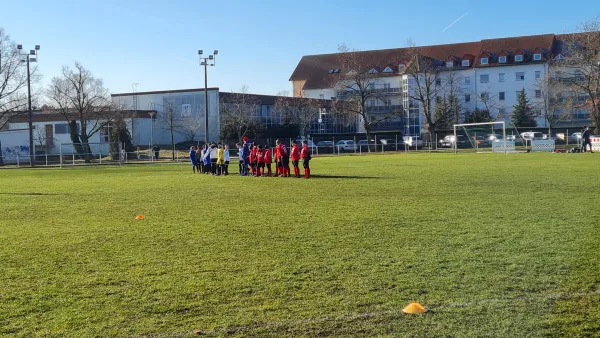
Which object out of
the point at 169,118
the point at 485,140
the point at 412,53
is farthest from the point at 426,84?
the point at 169,118

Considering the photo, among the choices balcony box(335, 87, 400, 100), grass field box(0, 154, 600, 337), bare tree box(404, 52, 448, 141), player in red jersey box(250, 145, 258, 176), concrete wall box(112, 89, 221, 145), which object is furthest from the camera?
bare tree box(404, 52, 448, 141)

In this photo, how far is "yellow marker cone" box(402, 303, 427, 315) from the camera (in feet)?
19.8

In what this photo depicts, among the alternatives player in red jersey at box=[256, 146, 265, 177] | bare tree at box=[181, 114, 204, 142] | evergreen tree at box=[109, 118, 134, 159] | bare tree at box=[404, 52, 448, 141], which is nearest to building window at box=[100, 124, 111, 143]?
evergreen tree at box=[109, 118, 134, 159]

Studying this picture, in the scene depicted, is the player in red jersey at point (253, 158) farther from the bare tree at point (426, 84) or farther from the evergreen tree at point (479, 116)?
the evergreen tree at point (479, 116)

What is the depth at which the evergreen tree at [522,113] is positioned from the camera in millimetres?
79438

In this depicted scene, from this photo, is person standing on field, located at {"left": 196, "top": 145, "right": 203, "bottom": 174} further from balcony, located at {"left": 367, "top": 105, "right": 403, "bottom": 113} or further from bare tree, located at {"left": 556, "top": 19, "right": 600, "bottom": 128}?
balcony, located at {"left": 367, "top": 105, "right": 403, "bottom": 113}

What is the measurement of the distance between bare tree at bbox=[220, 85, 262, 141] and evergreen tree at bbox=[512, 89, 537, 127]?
32153 millimetres

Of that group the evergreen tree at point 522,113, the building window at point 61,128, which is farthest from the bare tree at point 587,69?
the building window at point 61,128

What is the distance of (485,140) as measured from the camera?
181 ft

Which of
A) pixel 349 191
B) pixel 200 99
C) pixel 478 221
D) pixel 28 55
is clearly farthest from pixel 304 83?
pixel 478 221

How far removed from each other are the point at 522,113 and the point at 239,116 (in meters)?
35.5

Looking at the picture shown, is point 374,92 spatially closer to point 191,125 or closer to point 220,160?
point 191,125

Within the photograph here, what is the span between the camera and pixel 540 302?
20.6 ft

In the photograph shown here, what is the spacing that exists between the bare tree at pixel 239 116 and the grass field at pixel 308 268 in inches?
2275
